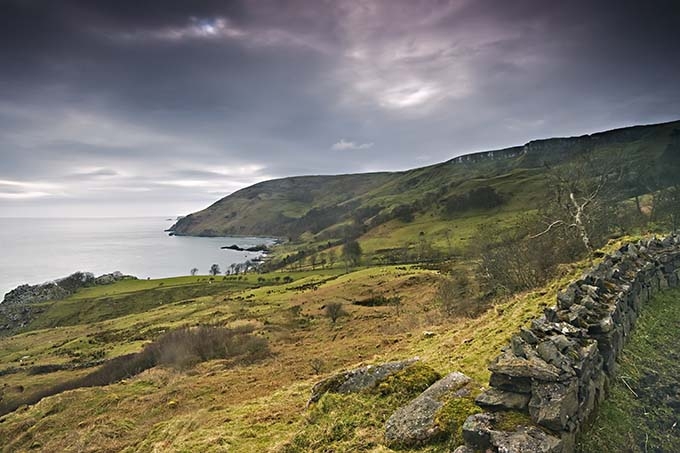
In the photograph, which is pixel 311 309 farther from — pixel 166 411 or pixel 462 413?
pixel 462 413

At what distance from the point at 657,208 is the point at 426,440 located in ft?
164

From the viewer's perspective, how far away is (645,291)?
12812mm

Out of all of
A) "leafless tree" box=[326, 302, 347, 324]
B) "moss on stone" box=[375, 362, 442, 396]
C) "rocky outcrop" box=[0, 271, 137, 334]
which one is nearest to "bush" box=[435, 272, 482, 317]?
"leafless tree" box=[326, 302, 347, 324]

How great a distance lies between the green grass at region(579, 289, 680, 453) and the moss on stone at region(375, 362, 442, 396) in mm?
3974

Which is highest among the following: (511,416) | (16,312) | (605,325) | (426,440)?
(605,325)

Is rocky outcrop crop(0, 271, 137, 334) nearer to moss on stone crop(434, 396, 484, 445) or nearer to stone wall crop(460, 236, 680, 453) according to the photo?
moss on stone crop(434, 396, 484, 445)

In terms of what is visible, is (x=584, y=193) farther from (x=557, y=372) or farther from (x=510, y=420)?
(x=510, y=420)

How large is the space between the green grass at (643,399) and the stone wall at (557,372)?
0.28 metres

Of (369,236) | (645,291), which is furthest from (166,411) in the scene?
(369,236)

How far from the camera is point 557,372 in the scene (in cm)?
661

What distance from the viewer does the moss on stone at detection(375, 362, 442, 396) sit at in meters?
10.0

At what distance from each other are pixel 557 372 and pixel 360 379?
618 cm

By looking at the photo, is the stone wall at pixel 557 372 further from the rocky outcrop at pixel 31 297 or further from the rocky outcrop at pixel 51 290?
the rocky outcrop at pixel 51 290

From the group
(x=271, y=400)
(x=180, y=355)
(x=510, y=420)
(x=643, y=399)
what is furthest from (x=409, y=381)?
(x=180, y=355)
